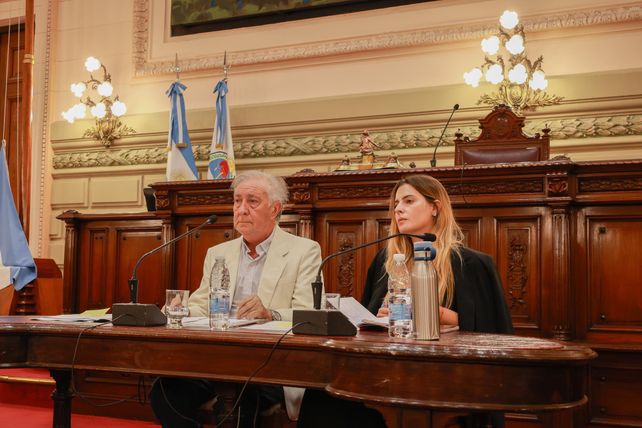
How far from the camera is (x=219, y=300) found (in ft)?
Answer: 8.63

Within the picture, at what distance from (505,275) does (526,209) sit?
0.43 m

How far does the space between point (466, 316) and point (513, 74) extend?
3.43 m

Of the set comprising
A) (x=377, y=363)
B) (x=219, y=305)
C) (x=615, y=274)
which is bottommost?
(x=377, y=363)

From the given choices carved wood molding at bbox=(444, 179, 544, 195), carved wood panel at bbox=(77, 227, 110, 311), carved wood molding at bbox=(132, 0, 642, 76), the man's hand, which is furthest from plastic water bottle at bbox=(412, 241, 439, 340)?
carved wood panel at bbox=(77, 227, 110, 311)

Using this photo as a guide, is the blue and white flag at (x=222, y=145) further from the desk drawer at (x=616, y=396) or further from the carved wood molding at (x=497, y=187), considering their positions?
the desk drawer at (x=616, y=396)

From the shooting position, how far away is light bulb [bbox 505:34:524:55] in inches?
226

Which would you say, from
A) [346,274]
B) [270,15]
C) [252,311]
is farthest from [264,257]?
[270,15]

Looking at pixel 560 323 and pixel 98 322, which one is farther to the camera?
pixel 560 323

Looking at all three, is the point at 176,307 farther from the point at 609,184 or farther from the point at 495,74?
the point at 495,74

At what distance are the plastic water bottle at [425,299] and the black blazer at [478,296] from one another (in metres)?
0.70

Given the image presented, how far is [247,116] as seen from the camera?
691cm

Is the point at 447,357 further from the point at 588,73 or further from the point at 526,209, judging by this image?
the point at 588,73

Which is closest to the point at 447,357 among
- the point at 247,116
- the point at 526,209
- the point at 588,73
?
the point at 526,209

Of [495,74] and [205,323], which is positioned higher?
[495,74]
